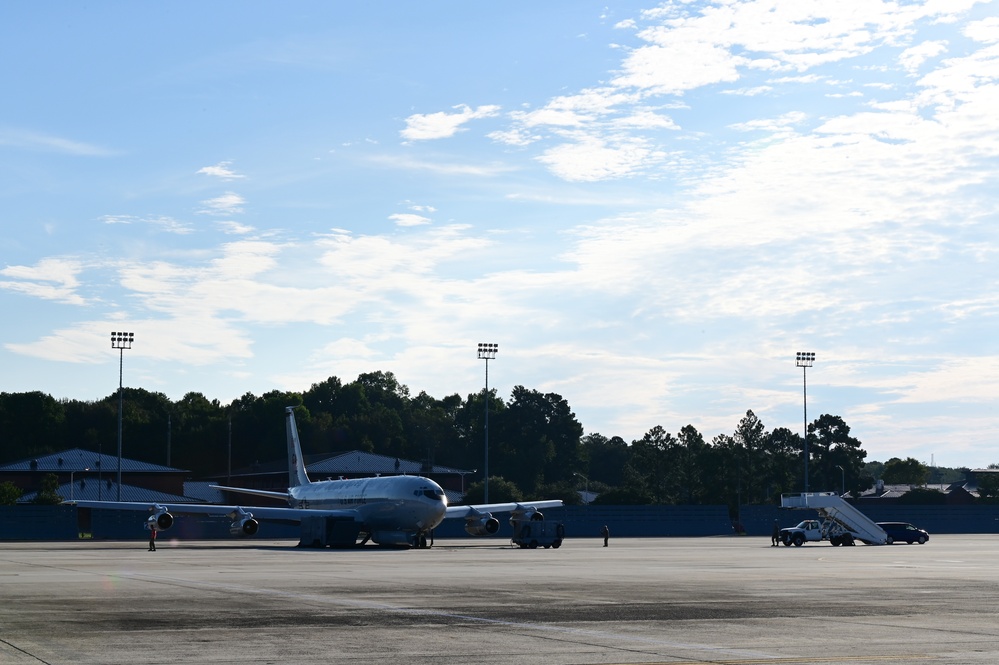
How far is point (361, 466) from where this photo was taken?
14562cm

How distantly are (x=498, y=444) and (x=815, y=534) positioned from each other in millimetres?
101269

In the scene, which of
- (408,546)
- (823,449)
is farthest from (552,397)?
(408,546)

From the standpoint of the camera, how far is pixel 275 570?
133 feet

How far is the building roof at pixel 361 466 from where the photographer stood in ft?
464

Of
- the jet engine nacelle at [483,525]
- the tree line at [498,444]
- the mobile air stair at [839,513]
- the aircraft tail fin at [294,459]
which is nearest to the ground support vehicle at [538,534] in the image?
the jet engine nacelle at [483,525]

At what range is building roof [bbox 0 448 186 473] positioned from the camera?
137 metres

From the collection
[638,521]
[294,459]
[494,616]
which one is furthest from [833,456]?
[494,616]

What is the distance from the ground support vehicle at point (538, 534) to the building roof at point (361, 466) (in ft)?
227

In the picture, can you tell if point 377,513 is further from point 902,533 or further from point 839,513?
point 902,533

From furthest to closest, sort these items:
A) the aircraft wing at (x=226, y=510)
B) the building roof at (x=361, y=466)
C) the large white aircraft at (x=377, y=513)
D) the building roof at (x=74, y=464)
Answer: the building roof at (x=361, y=466) < the building roof at (x=74, y=464) < the aircraft wing at (x=226, y=510) < the large white aircraft at (x=377, y=513)

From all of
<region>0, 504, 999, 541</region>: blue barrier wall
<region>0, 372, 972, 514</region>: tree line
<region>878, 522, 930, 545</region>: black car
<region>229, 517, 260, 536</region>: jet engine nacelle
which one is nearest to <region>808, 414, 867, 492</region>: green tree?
<region>0, 372, 972, 514</region>: tree line

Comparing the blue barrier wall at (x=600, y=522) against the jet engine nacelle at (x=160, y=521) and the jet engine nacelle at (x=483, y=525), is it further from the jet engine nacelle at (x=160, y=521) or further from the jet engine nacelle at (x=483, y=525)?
the jet engine nacelle at (x=160, y=521)

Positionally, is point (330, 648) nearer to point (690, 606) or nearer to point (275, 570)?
point (690, 606)

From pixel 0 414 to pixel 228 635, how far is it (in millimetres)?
156353
